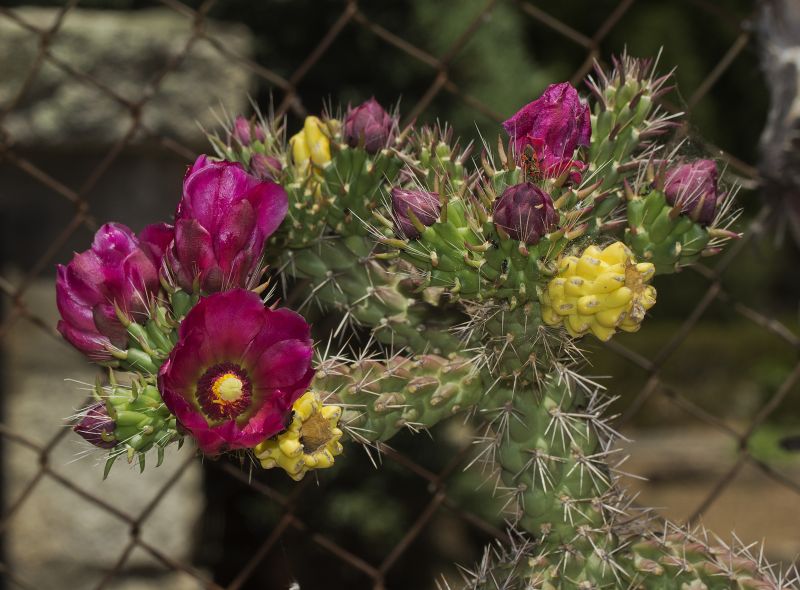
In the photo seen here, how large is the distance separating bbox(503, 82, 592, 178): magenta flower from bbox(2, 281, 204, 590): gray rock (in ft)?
4.16

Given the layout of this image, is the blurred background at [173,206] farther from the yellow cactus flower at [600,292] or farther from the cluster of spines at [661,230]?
the yellow cactus flower at [600,292]

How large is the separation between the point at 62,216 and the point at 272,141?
1130 mm

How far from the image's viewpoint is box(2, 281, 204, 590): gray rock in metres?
1.91

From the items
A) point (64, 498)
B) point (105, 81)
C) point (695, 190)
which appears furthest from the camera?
point (64, 498)

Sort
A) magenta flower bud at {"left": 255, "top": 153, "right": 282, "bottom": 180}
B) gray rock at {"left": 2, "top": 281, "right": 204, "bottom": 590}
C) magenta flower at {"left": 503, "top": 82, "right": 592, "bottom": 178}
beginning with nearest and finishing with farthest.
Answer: magenta flower at {"left": 503, "top": 82, "right": 592, "bottom": 178}, magenta flower bud at {"left": 255, "top": 153, "right": 282, "bottom": 180}, gray rock at {"left": 2, "top": 281, "right": 204, "bottom": 590}

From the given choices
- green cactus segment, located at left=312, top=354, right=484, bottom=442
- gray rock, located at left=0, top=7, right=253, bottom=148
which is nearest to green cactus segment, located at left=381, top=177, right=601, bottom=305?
green cactus segment, located at left=312, top=354, right=484, bottom=442

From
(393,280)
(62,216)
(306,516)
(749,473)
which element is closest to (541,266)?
(393,280)

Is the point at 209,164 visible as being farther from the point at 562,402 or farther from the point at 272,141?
the point at 562,402

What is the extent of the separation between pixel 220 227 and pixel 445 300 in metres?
0.28

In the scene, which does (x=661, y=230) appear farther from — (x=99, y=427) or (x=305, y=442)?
(x=99, y=427)

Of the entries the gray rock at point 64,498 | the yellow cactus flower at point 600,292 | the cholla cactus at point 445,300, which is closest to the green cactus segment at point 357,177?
the cholla cactus at point 445,300

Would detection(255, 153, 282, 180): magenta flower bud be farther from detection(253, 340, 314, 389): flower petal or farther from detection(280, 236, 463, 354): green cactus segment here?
detection(253, 340, 314, 389): flower petal

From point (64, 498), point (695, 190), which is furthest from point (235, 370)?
point (64, 498)

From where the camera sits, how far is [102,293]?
75 cm
